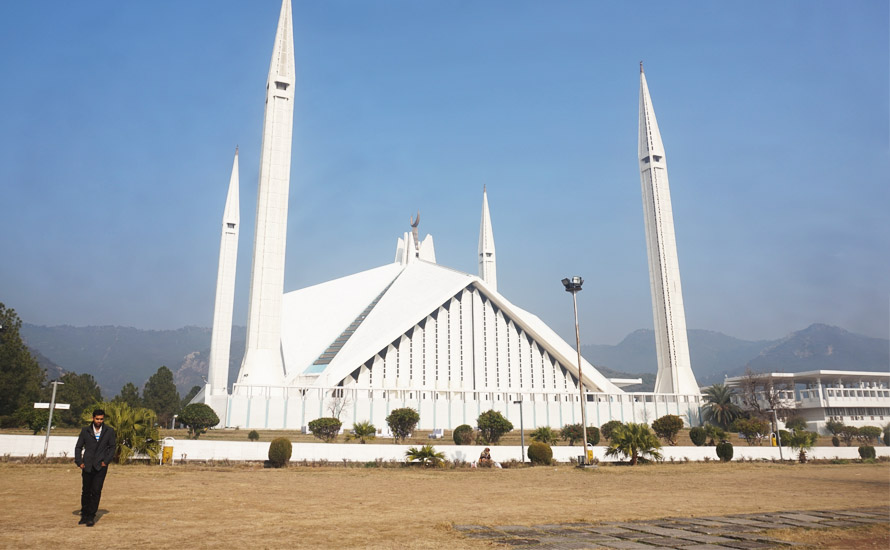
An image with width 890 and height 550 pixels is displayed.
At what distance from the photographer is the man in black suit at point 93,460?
5.77 metres

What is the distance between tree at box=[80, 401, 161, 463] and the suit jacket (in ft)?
23.5

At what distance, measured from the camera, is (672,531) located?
573cm

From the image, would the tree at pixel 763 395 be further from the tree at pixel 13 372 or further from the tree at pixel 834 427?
the tree at pixel 13 372

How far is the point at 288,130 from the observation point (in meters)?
35.0

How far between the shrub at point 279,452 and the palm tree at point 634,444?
28.9 ft

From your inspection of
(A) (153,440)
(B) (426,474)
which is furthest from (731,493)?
(A) (153,440)

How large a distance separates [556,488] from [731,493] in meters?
2.78

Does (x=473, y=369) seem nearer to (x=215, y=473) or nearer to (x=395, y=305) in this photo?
(x=395, y=305)

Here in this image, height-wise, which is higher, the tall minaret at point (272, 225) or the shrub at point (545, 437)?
the tall minaret at point (272, 225)

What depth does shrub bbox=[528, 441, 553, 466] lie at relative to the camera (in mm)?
16672

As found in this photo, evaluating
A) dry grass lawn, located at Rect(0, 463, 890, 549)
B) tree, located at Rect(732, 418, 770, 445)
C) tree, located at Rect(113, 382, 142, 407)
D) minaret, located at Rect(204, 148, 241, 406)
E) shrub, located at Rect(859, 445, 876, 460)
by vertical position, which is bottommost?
dry grass lawn, located at Rect(0, 463, 890, 549)

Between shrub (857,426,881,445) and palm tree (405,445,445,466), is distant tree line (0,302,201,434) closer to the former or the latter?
palm tree (405,445,445,466)

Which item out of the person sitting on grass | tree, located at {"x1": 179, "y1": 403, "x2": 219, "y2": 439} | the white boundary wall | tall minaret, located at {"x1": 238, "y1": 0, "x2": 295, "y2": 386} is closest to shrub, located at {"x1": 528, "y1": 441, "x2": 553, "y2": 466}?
the white boundary wall

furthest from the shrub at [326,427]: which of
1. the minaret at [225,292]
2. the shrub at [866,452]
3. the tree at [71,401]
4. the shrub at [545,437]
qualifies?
the minaret at [225,292]
